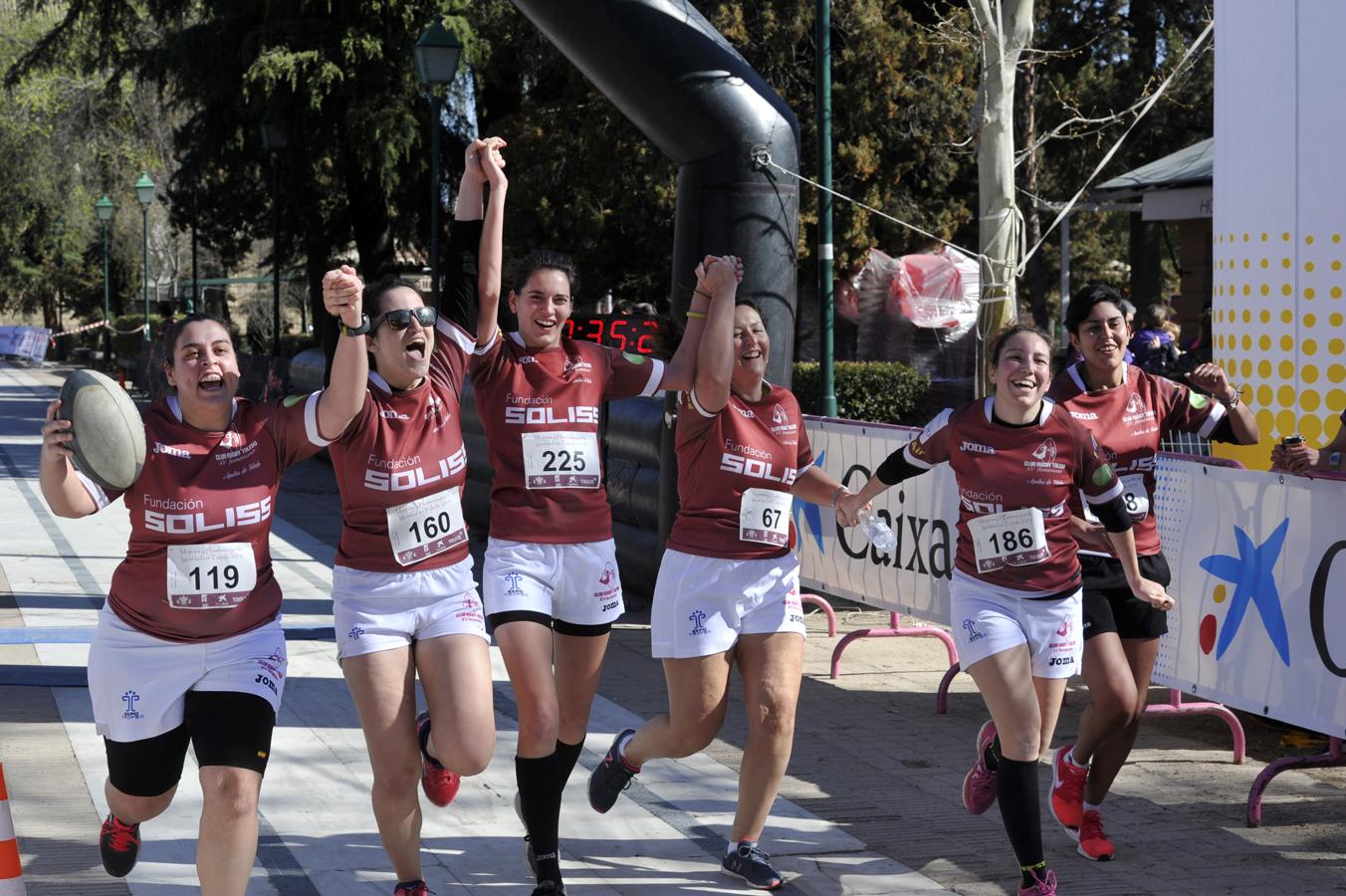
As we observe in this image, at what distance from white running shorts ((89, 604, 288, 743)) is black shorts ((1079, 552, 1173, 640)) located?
2933 mm

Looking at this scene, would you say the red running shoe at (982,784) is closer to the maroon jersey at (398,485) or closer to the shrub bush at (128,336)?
the maroon jersey at (398,485)

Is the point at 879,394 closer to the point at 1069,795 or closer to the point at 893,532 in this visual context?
the point at 893,532

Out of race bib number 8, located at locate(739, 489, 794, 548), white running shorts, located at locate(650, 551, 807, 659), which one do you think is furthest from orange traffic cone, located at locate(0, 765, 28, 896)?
race bib number 8, located at locate(739, 489, 794, 548)

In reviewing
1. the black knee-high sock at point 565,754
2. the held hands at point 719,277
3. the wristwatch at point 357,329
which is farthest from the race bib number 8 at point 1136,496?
the wristwatch at point 357,329

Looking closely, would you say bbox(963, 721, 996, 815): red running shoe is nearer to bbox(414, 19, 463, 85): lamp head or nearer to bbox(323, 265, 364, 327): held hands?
bbox(323, 265, 364, 327): held hands

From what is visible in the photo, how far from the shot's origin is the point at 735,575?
215 inches

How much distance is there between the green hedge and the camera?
60.5 feet

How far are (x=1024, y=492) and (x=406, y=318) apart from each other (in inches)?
82.4

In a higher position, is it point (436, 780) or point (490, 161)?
point (490, 161)

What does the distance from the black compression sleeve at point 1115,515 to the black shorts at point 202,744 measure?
2.84 metres

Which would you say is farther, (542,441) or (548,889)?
(542,441)

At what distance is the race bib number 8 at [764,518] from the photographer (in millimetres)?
5508

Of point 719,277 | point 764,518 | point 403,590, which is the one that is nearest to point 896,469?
point 764,518

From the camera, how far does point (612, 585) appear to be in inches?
215
